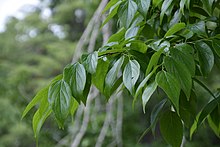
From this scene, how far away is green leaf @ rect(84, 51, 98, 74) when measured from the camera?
1.64ft

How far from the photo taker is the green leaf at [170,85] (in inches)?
17.3

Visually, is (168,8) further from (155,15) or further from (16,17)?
(16,17)

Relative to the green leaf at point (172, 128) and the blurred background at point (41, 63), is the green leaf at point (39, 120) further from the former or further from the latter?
the blurred background at point (41, 63)

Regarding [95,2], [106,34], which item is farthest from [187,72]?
[95,2]

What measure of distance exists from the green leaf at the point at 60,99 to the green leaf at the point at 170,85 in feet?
0.41

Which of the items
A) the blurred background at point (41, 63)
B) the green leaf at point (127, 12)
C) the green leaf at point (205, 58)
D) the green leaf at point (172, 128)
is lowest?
the blurred background at point (41, 63)

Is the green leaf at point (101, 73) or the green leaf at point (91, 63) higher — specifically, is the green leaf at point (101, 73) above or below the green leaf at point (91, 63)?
below

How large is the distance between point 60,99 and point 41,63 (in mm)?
4181

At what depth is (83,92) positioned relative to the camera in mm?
516

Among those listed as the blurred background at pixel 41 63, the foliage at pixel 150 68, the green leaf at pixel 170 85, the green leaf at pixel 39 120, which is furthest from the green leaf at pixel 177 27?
the blurred background at pixel 41 63

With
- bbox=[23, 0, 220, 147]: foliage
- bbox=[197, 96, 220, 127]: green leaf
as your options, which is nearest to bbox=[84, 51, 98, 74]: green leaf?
bbox=[23, 0, 220, 147]: foliage

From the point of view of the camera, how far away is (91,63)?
0.50 metres

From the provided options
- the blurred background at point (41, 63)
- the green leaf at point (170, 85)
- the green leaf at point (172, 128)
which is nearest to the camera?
the green leaf at point (170, 85)

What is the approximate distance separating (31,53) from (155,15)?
14.9 feet
